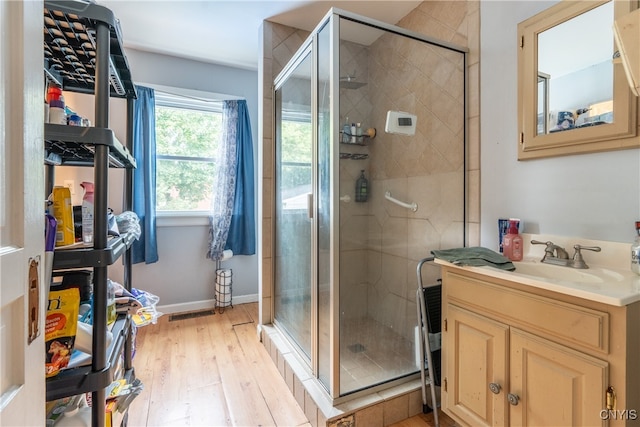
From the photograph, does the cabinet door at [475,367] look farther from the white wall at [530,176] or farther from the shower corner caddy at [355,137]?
the shower corner caddy at [355,137]

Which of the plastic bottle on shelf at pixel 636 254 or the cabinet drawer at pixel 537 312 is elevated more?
the plastic bottle on shelf at pixel 636 254

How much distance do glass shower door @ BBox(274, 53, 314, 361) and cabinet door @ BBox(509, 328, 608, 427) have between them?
105 centimetres

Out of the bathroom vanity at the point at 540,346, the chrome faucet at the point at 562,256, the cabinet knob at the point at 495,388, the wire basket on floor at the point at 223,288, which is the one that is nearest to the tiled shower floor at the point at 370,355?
the bathroom vanity at the point at 540,346

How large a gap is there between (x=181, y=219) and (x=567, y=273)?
9.64 feet

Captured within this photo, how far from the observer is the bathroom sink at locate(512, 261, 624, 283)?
1076 mm

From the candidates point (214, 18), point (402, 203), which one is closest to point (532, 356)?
point (402, 203)

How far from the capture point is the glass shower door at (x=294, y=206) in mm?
1854

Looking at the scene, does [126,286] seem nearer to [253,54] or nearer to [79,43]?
[79,43]

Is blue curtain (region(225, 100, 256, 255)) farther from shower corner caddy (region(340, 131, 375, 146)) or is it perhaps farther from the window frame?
shower corner caddy (region(340, 131, 375, 146))

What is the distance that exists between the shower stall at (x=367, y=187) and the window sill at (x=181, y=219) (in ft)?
4.25

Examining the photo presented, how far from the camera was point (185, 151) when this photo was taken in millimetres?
3020

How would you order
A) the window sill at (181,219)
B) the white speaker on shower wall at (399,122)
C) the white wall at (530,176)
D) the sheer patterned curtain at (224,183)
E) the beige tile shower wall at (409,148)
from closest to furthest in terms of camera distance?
the white wall at (530,176) < the beige tile shower wall at (409,148) < the white speaker on shower wall at (399,122) < the window sill at (181,219) < the sheer patterned curtain at (224,183)

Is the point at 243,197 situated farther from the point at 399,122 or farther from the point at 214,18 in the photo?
the point at 399,122

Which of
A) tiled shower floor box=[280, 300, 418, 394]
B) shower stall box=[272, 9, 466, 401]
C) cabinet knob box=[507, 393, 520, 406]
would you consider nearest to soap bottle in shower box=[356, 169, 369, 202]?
shower stall box=[272, 9, 466, 401]
